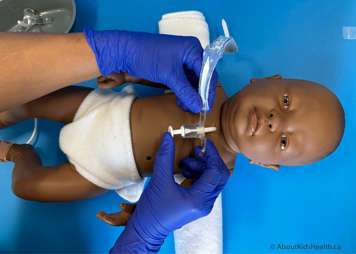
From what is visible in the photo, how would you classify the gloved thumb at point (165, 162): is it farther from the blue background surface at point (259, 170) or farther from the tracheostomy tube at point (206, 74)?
the blue background surface at point (259, 170)

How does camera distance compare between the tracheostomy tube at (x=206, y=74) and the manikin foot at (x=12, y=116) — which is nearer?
the tracheostomy tube at (x=206, y=74)

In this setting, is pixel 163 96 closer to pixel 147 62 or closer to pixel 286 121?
pixel 147 62

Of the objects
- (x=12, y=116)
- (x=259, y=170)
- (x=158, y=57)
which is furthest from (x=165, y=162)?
(x=12, y=116)

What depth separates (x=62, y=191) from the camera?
3.69ft

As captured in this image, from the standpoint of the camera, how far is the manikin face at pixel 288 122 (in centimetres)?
95

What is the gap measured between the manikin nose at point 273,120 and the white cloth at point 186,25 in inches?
21.0

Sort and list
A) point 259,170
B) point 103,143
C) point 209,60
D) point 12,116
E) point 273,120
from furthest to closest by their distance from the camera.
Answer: point 259,170, point 12,116, point 103,143, point 273,120, point 209,60

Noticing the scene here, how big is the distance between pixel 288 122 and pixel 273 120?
0.06 meters

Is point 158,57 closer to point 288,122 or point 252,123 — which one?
point 252,123

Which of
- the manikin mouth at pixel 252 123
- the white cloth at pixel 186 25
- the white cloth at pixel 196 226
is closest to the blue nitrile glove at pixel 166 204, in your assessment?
the manikin mouth at pixel 252 123

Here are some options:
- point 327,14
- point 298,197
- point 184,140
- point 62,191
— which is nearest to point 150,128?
point 184,140

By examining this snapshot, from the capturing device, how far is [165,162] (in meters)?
0.94

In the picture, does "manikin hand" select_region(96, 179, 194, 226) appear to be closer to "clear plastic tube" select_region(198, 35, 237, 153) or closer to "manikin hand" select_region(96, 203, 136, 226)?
"manikin hand" select_region(96, 203, 136, 226)

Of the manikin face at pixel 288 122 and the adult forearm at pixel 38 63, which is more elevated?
the adult forearm at pixel 38 63
